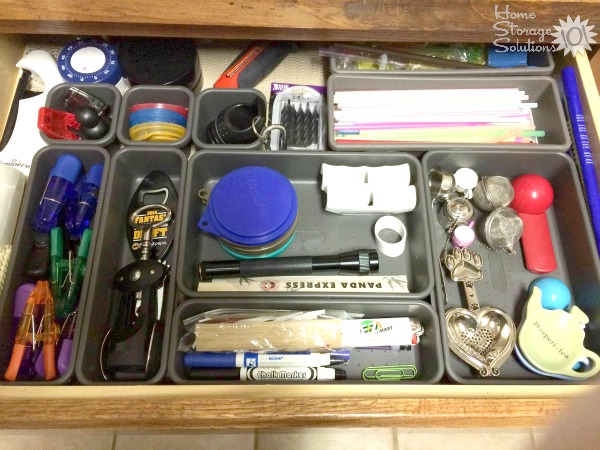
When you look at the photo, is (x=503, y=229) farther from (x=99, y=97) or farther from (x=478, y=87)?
(x=99, y=97)

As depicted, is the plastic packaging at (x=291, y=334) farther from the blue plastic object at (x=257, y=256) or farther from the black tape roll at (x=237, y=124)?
the black tape roll at (x=237, y=124)

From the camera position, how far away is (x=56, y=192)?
655mm

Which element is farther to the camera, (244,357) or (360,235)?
(360,235)

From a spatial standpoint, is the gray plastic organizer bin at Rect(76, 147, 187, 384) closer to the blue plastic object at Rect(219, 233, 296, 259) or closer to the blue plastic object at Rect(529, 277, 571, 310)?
the blue plastic object at Rect(219, 233, 296, 259)

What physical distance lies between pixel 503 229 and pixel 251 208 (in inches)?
15.1

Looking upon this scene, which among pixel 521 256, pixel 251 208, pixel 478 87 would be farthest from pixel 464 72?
pixel 251 208

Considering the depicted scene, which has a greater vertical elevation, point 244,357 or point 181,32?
point 181,32

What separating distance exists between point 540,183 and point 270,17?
48 centimetres

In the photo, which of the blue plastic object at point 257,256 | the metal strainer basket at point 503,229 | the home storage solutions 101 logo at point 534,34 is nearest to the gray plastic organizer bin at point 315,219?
the blue plastic object at point 257,256

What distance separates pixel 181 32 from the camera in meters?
0.65

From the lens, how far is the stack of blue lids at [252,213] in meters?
0.62

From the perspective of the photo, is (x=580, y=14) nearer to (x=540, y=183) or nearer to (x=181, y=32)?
(x=540, y=183)

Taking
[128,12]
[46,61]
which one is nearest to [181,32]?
[128,12]

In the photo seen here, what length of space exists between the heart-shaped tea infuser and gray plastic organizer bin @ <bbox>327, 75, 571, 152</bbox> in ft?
0.58
